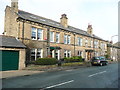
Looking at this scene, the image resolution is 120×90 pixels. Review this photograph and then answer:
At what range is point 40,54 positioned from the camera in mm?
22266

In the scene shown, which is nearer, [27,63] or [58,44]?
[27,63]

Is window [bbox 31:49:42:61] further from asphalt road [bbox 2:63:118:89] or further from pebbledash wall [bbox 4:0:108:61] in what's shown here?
asphalt road [bbox 2:63:118:89]

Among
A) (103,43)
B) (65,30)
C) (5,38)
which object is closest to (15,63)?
(5,38)

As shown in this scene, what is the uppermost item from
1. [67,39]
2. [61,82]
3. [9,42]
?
[67,39]

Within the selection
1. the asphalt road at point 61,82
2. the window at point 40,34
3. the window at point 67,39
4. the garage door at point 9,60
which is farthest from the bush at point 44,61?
the window at point 67,39

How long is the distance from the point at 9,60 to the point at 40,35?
7845 mm

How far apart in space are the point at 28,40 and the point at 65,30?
9.92 m

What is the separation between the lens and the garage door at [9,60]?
1590cm

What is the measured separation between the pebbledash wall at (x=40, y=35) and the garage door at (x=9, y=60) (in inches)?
109

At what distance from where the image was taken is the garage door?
1590 centimetres

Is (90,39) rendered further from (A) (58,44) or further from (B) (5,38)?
(B) (5,38)

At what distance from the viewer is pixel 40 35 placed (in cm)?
2270

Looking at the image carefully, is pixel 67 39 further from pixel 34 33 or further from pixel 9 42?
pixel 9 42

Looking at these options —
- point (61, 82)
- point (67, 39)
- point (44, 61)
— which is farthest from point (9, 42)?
point (67, 39)
